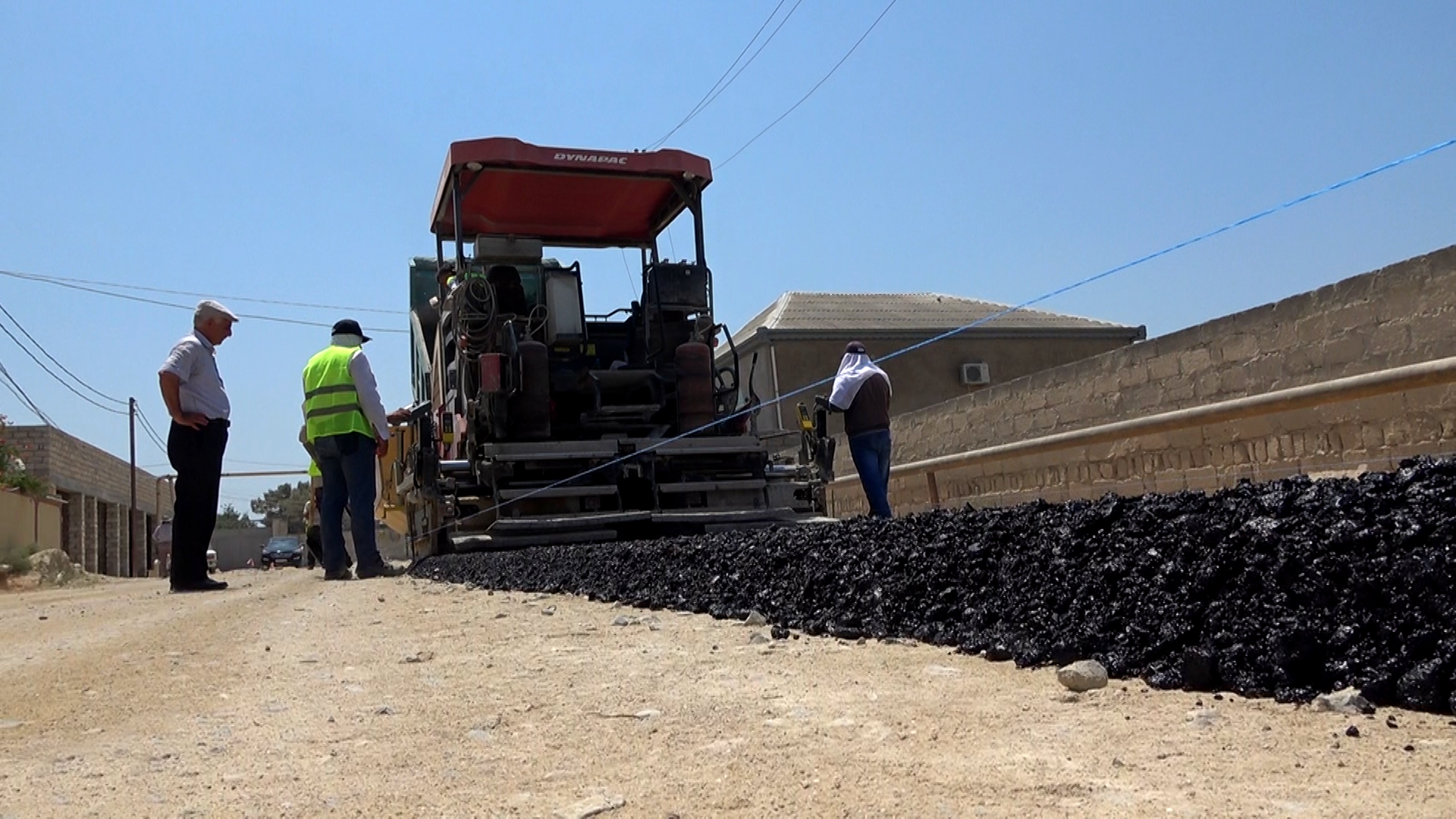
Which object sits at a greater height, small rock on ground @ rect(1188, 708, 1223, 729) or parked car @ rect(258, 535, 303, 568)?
parked car @ rect(258, 535, 303, 568)

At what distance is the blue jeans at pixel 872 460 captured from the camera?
8766 millimetres

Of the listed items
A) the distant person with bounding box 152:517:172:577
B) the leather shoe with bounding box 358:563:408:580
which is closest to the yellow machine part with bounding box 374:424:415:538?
the leather shoe with bounding box 358:563:408:580

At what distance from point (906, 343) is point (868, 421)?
19.3 metres

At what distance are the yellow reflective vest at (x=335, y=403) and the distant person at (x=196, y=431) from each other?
0.98m

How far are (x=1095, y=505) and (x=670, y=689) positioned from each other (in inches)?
62.5

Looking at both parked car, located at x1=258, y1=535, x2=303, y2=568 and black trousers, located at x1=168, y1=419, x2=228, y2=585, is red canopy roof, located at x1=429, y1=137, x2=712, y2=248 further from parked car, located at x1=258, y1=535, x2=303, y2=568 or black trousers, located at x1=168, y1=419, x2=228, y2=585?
parked car, located at x1=258, y1=535, x2=303, y2=568

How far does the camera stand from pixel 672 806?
2033 mm

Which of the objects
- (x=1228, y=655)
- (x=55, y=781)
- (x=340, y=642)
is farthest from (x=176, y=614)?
(x=1228, y=655)

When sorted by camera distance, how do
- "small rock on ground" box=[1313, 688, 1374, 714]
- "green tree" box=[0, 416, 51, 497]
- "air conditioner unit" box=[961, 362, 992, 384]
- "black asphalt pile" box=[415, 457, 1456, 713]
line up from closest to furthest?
"small rock on ground" box=[1313, 688, 1374, 714] < "black asphalt pile" box=[415, 457, 1456, 713] < "green tree" box=[0, 416, 51, 497] < "air conditioner unit" box=[961, 362, 992, 384]

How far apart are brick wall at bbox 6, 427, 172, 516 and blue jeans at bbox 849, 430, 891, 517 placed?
2360 cm

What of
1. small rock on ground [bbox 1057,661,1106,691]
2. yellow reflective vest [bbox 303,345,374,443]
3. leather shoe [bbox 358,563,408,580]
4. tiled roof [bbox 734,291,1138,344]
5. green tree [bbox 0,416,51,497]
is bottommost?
small rock on ground [bbox 1057,661,1106,691]

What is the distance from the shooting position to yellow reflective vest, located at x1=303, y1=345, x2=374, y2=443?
855 cm

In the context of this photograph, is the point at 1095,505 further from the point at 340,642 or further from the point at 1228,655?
the point at 340,642

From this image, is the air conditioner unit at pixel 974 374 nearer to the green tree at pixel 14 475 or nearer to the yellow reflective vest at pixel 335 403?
the green tree at pixel 14 475
